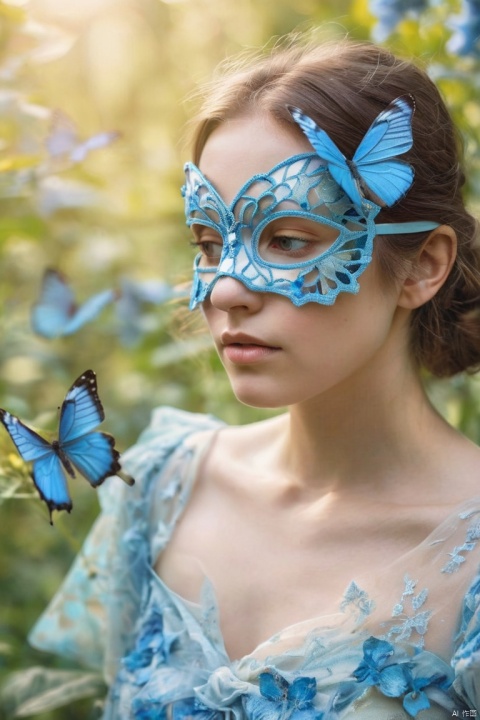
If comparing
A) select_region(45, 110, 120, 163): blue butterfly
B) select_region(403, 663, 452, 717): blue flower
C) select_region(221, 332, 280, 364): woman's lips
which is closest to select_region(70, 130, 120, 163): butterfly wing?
select_region(45, 110, 120, 163): blue butterfly

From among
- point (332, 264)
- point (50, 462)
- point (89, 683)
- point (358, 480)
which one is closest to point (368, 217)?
point (332, 264)

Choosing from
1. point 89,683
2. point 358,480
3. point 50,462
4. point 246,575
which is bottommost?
point 89,683

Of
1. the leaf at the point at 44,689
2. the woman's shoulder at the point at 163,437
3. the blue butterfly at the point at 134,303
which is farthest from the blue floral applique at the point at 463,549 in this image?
the blue butterfly at the point at 134,303

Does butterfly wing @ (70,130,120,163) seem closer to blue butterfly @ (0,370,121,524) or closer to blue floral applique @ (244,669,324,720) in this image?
blue butterfly @ (0,370,121,524)

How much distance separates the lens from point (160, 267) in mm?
2830

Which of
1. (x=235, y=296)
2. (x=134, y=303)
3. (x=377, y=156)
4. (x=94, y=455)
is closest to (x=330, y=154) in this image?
(x=377, y=156)

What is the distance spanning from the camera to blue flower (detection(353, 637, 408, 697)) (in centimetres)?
139

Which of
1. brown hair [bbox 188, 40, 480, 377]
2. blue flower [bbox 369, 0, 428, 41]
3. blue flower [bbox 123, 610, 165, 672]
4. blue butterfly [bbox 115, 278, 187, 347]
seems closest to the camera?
brown hair [bbox 188, 40, 480, 377]

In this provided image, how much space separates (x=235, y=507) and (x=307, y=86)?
84cm

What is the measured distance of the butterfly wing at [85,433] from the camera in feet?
4.02

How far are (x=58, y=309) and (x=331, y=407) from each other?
811 mm

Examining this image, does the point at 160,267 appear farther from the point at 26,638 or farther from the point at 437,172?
the point at 437,172

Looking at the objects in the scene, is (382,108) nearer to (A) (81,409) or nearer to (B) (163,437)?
(A) (81,409)

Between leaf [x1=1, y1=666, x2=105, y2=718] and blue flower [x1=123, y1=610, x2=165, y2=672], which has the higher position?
blue flower [x1=123, y1=610, x2=165, y2=672]
